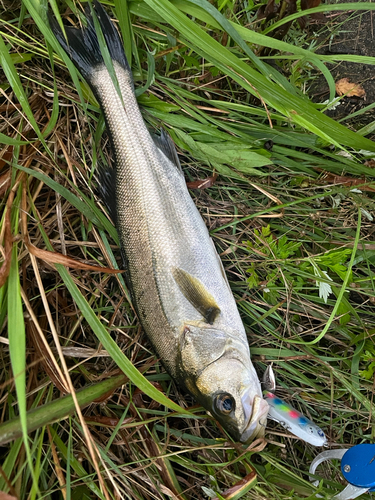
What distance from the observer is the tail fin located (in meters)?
2.10

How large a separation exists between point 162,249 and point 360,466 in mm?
1555

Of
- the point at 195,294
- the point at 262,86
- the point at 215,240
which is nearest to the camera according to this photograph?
the point at 262,86

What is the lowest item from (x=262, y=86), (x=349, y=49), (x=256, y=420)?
(x=256, y=420)

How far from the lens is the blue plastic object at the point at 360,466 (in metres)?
1.81

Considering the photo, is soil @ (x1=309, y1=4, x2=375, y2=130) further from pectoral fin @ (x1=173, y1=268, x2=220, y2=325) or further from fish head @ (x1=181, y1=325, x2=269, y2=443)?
fish head @ (x1=181, y1=325, x2=269, y2=443)

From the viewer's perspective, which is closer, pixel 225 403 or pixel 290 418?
pixel 225 403

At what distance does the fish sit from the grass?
14cm

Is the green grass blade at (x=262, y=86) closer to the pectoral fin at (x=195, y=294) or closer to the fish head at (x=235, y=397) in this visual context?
the pectoral fin at (x=195, y=294)

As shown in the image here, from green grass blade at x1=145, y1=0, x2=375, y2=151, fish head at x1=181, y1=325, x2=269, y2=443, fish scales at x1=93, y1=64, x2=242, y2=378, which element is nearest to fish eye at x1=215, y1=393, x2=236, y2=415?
fish head at x1=181, y1=325, x2=269, y2=443

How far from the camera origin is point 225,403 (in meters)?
1.98

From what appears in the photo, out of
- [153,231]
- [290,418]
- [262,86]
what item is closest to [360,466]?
[290,418]

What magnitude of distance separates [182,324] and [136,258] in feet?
1.55

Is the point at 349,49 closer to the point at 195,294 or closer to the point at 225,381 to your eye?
the point at 195,294

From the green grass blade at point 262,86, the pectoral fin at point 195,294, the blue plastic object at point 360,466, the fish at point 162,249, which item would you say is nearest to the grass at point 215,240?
the green grass blade at point 262,86
